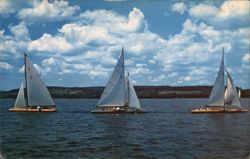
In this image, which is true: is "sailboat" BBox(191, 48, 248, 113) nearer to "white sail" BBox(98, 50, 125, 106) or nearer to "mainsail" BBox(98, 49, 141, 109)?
"mainsail" BBox(98, 49, 141, 109)

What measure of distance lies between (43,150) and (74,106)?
20242 mm

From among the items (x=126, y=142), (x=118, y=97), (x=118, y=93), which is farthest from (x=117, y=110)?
(x=126, y=142)

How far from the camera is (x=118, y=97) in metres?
25.6

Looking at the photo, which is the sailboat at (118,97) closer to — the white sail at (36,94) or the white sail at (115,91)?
the white sail at (115,91)

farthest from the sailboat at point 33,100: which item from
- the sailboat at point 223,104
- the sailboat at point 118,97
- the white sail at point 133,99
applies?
the sailboat at point 223,104

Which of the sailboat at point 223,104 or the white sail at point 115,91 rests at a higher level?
the white sail at point 115,91

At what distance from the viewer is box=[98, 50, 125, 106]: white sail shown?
24.1m

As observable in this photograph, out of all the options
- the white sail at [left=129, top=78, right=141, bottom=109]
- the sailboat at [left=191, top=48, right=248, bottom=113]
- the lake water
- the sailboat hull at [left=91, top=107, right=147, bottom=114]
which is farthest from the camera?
the sailboat hull at [left=91, top=107, right=147, bottom=114]

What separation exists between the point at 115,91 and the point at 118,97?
536 millimetres

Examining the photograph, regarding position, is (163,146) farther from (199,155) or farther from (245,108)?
(245,108)

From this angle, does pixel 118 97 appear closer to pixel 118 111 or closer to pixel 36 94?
pixel 118 111

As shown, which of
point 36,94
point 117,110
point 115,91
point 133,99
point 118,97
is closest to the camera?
point 36,94

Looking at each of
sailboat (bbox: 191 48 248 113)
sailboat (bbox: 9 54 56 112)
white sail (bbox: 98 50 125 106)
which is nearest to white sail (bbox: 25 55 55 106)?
sailboat (bbox: 9 54 56 112)

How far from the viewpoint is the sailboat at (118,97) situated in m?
24.3
